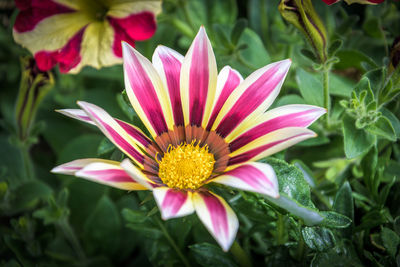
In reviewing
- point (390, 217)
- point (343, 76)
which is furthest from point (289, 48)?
point (390, 217)

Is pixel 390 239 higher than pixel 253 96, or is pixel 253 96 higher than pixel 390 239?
pixel 253 96

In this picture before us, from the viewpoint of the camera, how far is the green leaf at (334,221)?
65 cm

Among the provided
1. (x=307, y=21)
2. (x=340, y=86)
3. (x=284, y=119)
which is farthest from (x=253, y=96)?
(x=340, y=86)

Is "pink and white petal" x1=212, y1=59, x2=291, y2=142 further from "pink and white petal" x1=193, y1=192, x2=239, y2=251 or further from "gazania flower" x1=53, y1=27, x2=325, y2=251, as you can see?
"pink and white petal" x1=193, y1=192, x2=239, y2=251

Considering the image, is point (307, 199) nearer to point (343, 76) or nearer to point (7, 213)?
point (343, 76)

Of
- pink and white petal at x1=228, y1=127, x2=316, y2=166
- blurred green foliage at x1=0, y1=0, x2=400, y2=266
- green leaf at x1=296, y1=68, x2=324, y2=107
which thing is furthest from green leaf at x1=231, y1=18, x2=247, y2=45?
pink and white petal at x1=228, y1=127, x2=316, y2=166

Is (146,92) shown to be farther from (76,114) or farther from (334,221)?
(334,221)

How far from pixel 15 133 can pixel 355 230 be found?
766mm

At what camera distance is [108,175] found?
1.78 ft

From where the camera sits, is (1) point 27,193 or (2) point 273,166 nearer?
(2) point 273,166

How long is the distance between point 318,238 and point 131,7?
592 millimetres

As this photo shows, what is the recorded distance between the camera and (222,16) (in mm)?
1314

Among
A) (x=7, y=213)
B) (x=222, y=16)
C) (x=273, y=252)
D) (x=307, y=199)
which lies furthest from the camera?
(x=222, y=16)

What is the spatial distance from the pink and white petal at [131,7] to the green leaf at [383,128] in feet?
1.53
